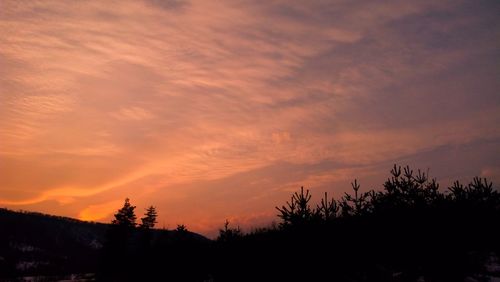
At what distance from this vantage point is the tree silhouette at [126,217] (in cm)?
6108

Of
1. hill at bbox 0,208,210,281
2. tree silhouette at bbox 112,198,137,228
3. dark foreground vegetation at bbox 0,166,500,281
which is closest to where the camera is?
dark foreground vegetation at bbox 0,166,500,281

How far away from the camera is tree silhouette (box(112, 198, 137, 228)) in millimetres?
61078

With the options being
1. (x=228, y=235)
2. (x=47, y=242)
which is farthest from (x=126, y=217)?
(x=47, y=242)

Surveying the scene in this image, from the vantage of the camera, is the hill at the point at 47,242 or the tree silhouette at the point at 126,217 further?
the hill at the point at 47,242

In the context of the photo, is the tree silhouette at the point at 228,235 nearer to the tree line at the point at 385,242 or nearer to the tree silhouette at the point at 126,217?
the tree line at the point at 385,242

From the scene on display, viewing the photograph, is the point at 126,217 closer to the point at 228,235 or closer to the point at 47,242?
the point at 228,235

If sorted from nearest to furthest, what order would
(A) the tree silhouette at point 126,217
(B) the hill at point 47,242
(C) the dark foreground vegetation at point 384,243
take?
(C) the dark foreground vegetation at point 384,243
(A) the tree silhouette at point 126,217
(B) the hill at point 47,242

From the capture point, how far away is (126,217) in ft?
203

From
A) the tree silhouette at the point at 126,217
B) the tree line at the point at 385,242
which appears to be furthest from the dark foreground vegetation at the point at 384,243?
the tree silhouette at the point at 126,217

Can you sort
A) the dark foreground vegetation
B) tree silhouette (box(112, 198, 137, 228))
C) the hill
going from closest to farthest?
the dark foreground vegetation
tree silhouette (box(112, 198, 137, 228))
the hill

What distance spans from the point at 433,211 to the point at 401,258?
4552mm

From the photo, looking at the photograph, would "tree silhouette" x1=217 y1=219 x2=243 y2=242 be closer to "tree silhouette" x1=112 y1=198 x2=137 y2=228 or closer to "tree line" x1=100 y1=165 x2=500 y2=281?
"tree line" x1=100 y1=165 x2=500 y2=281

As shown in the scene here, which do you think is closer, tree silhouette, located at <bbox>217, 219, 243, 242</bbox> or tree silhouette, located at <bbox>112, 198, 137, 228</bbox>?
tree silhouette, located at <bbox>217, 219, 243, 242</bbox>

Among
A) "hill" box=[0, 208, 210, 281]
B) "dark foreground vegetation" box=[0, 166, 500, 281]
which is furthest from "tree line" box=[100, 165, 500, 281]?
"hill" box=[0, 208, 210, 281]
